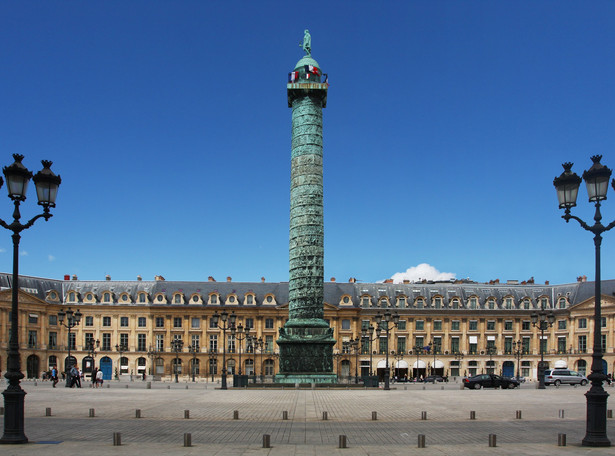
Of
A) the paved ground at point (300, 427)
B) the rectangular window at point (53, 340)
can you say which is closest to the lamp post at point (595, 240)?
the paved ground at point (300, 427)

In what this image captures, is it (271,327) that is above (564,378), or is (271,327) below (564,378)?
above

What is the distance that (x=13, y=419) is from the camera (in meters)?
12.6

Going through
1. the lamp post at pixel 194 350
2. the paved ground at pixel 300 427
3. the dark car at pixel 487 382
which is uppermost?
the paved ground at pixel 300 427

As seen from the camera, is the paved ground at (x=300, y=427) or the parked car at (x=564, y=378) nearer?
the paved ground at (x=300, y=427)

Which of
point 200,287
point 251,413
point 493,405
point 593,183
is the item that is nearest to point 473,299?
point 200,287

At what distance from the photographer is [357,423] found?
56.5ft

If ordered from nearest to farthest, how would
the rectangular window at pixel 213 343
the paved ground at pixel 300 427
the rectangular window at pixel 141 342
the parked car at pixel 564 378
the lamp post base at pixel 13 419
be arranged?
the paved ground at pixel 300 427 → the lamp post base at pixel 13 419 → the parked car at pixel 564 378 → the rectangular window at pixel 213 343 → the rectangular window at pixel 141 342

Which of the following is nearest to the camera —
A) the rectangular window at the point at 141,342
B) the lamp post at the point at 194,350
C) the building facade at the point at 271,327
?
the building facade at the point at 271,327

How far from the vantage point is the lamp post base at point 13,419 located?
12477mm

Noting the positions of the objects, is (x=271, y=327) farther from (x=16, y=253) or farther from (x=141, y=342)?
(x=16, y=253)

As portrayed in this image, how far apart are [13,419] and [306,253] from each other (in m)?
26.7

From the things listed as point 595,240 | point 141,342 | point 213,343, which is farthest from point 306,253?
point 141,342

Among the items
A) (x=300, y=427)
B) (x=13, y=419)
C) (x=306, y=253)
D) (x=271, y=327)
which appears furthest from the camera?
(x=271, y=327)

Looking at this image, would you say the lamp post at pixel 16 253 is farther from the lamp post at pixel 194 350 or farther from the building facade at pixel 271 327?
the lamp post at pixel 194 350
